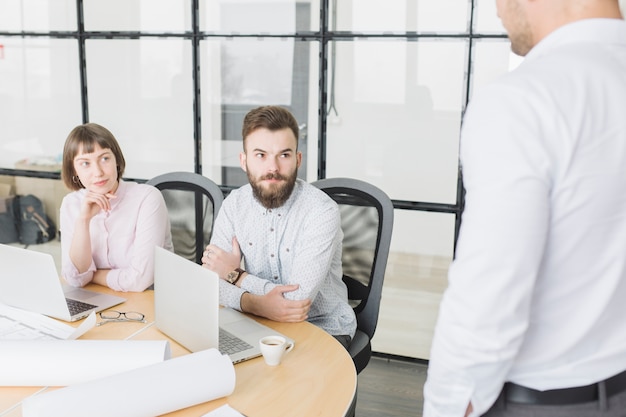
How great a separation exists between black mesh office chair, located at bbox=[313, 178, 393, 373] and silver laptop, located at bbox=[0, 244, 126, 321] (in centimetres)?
89

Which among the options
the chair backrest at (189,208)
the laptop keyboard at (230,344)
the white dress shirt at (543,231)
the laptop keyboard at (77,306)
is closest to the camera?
the white dress shirt at (543,231)

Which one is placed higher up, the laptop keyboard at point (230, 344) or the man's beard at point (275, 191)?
the man's beard at point (275, 191)

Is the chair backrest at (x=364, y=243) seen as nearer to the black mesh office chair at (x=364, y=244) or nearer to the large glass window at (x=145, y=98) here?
the black mesh office chair at (x=364, y=244)

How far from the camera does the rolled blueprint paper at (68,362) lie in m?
1.46

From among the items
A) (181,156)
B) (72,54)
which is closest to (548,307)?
(181,156)

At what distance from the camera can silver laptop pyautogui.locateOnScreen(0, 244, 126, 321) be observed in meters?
1.82

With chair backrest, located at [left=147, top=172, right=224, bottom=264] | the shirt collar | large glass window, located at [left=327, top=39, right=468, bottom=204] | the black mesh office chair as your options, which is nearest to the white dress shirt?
the shirt collar

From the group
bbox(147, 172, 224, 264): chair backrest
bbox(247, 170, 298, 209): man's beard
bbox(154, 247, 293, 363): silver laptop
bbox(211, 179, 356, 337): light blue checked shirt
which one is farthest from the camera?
bbox(147, 172, 224, 264): chair backrest

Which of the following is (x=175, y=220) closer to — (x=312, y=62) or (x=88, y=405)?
(x=312, y=62)

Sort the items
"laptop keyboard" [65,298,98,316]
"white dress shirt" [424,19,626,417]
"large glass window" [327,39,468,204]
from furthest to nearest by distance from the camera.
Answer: "large glass window" [327,39,468,204], "laptop keyboard" [65,298,98,316], "white dress shirt" [424,19,626,417]

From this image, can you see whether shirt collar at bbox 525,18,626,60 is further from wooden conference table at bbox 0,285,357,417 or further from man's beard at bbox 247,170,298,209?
man's beard at bbox 247,170,298,209

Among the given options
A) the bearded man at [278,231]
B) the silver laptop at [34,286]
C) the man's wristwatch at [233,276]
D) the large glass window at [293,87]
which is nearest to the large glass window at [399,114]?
the large glass window at [293,87]

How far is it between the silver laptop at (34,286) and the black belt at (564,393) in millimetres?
1253

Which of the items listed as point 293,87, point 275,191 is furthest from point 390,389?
point 293,87
